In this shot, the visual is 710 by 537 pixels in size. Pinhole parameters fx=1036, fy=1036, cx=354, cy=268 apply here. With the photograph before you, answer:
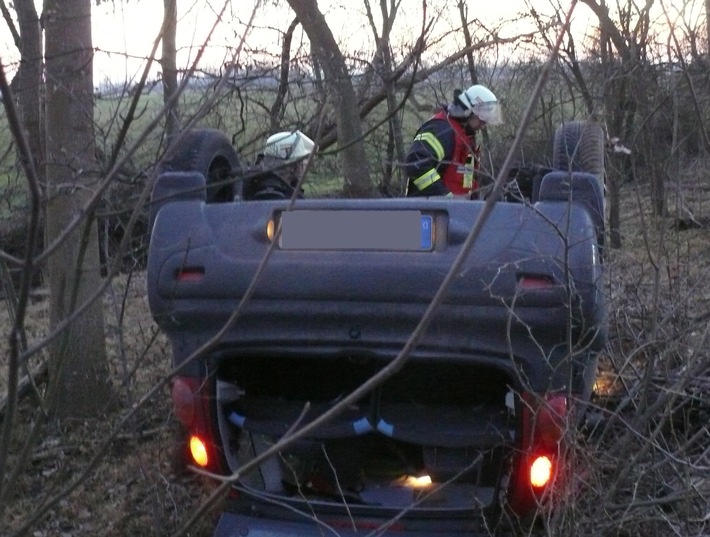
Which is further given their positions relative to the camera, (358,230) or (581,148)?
(581,148)

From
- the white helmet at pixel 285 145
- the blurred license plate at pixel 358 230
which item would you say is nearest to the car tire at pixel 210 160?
the white helmet at pixel 285 145

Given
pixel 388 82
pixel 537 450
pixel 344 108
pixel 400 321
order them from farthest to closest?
pixel 344 108, pixel 388 82, pixel 537 450, pixel 400 321

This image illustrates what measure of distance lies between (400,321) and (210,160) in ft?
4.42

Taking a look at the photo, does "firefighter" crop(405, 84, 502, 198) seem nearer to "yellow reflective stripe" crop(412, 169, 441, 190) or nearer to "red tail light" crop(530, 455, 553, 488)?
"yellow reflective stripe" crop(412, 169, 441, 190)

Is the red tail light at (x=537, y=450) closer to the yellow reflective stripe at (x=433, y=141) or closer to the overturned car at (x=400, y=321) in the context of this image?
the overturned car at (x=400, y=321)

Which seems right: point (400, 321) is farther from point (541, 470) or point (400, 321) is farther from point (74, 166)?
point (74, 166)

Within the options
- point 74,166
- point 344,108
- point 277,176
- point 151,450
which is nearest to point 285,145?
point 277,176

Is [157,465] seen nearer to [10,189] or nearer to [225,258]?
[10,189]

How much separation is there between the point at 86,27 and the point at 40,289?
5005mm

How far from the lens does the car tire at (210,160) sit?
4012mm

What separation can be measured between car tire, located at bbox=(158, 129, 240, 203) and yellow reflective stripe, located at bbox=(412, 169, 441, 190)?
1238mm

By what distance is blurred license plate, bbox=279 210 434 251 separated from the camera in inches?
125

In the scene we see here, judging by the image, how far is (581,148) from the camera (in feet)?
13.7

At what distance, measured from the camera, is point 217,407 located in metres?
3.55
